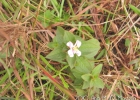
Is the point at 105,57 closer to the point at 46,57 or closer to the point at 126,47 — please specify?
the point at 126,47

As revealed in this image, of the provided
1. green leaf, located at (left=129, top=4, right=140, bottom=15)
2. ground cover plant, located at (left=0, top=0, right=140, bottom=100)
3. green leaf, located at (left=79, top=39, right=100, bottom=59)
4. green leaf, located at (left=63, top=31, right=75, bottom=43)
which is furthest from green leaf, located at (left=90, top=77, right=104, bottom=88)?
green leaf, located at (left=129, top=4, right=140, bottom=15)

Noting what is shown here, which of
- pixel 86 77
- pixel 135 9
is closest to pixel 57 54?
pixel 86 77

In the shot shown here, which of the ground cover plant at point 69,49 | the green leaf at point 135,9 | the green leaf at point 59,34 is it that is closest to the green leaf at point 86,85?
the ground cover plant at point 69,49

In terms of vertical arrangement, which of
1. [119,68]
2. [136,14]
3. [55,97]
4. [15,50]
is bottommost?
[55,97]

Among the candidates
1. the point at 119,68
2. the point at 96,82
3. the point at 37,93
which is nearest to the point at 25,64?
the point at 37,93

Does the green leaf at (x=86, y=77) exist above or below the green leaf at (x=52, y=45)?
below

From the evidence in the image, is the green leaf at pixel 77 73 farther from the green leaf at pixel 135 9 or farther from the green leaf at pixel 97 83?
the green leaf at pixel 135 9

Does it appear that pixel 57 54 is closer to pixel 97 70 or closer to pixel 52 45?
pixel 52 45
